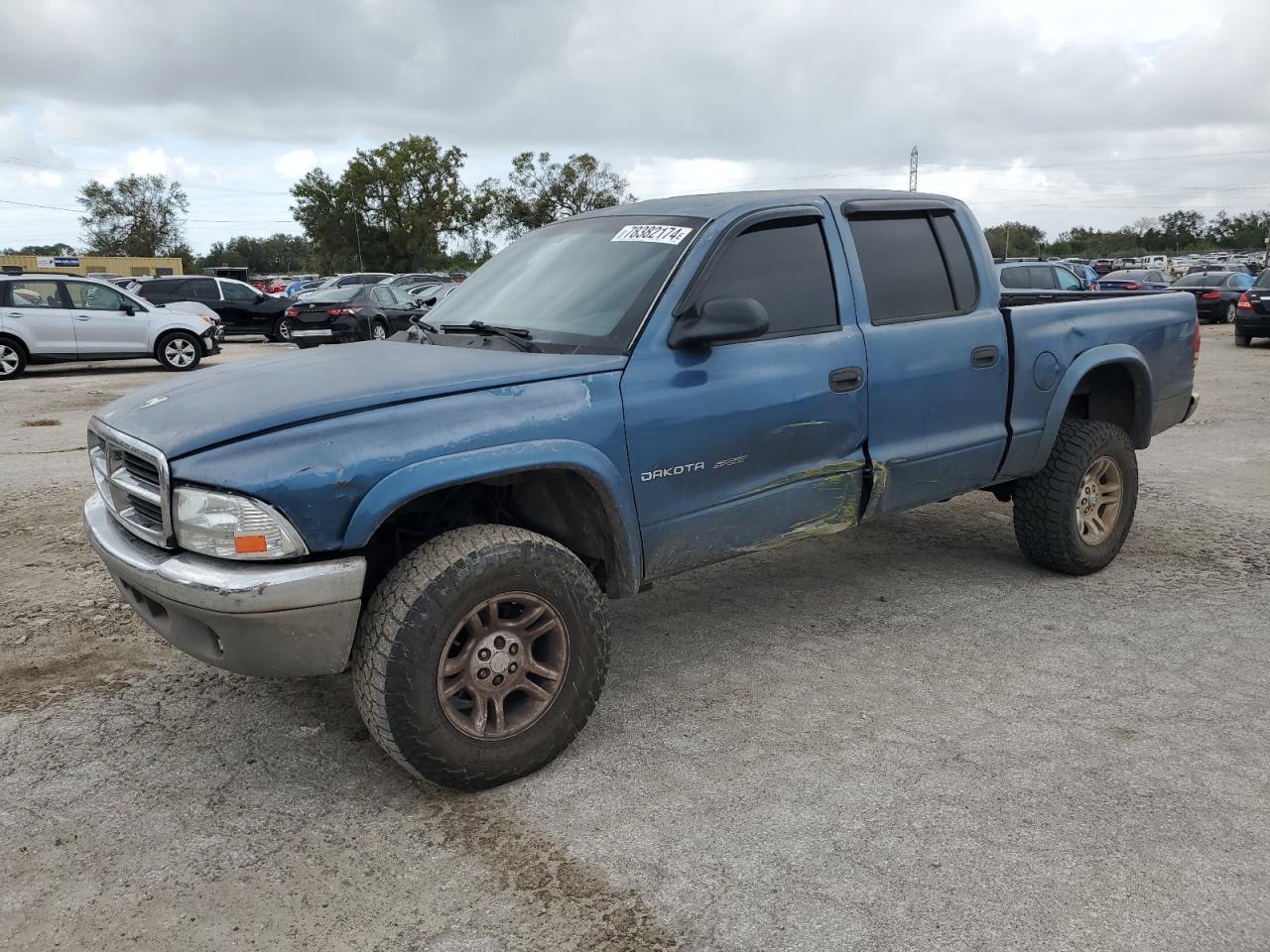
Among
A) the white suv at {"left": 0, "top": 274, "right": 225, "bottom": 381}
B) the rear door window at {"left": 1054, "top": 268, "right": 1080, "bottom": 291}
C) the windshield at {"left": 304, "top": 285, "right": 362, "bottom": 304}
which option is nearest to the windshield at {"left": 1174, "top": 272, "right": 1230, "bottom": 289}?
the rear door window at {"left": 1054, "top": 268, "right": 1080, "bottom": 291}

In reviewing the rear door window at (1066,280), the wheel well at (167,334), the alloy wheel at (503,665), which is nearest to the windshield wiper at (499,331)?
the alloy wheel at (503,665)

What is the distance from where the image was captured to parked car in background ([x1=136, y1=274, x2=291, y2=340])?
22609mm

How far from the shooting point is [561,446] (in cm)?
319

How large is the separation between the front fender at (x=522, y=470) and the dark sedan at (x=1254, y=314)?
61.7 feet

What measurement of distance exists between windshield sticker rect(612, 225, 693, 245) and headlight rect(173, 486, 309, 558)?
70.5 inches

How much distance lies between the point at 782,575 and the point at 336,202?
65.8m

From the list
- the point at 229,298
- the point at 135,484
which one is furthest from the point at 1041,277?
the point at 135,484

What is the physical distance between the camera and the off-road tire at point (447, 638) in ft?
9.66

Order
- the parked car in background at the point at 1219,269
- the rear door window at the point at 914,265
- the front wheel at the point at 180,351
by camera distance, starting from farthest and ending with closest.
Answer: the parked car in background at the point at 1219,269
the front wheel at the point at 180,351
the rear door window at the point at 914,265

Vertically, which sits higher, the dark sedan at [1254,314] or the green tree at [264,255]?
the green tree at [264,255]

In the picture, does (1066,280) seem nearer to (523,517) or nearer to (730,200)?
(730,200)

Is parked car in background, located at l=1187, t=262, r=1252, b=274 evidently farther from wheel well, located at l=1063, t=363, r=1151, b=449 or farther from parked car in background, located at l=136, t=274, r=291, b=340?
wheel well, located at l=1063, t=363, r=1151, b=449

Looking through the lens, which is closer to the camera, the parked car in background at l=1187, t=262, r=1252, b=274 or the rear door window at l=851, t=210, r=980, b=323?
the rear door window at l=851, t=210, r=980, b=323

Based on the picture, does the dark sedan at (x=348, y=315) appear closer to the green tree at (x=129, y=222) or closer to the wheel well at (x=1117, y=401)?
the wheel well at (x=1117, y=401)
